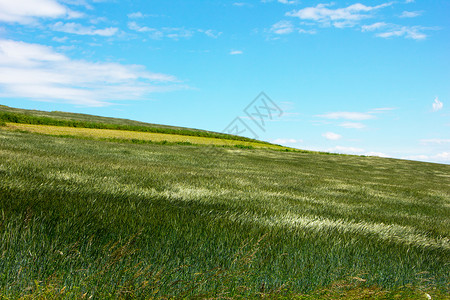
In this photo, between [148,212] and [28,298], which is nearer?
[28,298]

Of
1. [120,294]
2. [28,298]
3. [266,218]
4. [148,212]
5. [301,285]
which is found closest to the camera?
[28,298]

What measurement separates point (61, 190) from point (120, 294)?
11.5 ft

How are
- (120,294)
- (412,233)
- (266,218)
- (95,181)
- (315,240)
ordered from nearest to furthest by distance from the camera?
1. (120,294)
2. (315,240)
3. (266,218)
4. (412,233)
5. (95,181)

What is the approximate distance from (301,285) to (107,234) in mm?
1868

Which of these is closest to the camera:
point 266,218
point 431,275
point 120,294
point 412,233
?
point 120,294

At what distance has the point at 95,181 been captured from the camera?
20.4ft

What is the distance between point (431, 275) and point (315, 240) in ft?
4.07

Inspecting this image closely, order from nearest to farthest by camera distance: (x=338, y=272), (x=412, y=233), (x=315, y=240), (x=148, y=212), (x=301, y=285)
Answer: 1. (x=301, y=285)
2. (x=338, y=272)
3. (x=315, y=240)
4. (x=148, y=212)
5. (x=412, y=233)

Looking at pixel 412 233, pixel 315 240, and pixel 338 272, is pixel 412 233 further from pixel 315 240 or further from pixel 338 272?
pixel 338 272

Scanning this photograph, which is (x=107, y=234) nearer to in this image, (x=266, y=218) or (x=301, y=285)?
(x=301, y=285)

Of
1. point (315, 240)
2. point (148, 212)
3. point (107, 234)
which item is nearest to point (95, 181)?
point (148, 212)

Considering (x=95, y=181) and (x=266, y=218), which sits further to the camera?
(x=95, y=181)

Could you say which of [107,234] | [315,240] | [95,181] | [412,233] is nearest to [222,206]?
[315,240]

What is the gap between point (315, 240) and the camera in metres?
3.71
